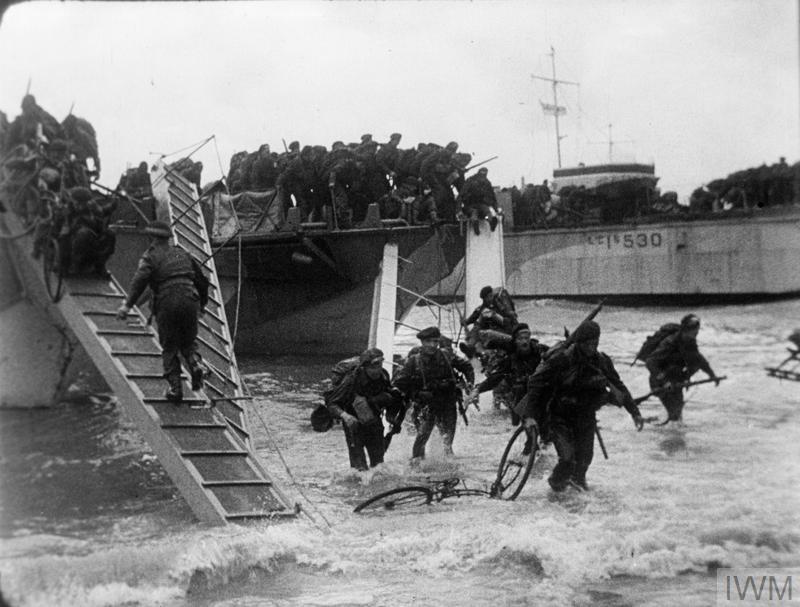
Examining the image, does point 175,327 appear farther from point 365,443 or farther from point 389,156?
point 389,156

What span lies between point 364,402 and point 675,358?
15.0 ft

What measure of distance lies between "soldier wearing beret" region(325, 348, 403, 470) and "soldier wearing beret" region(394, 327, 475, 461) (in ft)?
1.19

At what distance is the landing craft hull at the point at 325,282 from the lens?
1672 cm

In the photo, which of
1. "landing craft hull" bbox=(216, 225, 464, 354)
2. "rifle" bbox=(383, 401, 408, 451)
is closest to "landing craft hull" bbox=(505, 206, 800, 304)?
"landing craft hull" bbox=(216, 225, 464, 354)

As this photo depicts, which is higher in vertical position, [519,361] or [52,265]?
[52,265]

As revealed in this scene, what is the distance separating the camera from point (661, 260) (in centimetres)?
2436

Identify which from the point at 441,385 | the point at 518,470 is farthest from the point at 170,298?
the point at 518,470

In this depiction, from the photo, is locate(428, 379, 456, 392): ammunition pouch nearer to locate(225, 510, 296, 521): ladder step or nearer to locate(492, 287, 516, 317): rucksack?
locate(225, 510, 296, 521): ladder step

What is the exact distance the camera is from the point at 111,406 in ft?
47.3

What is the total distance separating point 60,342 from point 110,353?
373 cm

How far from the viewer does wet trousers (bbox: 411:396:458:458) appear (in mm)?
10305

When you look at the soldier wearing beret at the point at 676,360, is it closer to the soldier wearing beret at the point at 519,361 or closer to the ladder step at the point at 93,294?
the soldier wearing beret at the point at 519,361

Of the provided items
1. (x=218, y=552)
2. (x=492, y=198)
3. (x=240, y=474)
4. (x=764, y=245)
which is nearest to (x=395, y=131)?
(x=492, y=198)

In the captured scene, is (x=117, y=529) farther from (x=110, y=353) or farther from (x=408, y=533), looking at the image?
(x=408, y=533)
